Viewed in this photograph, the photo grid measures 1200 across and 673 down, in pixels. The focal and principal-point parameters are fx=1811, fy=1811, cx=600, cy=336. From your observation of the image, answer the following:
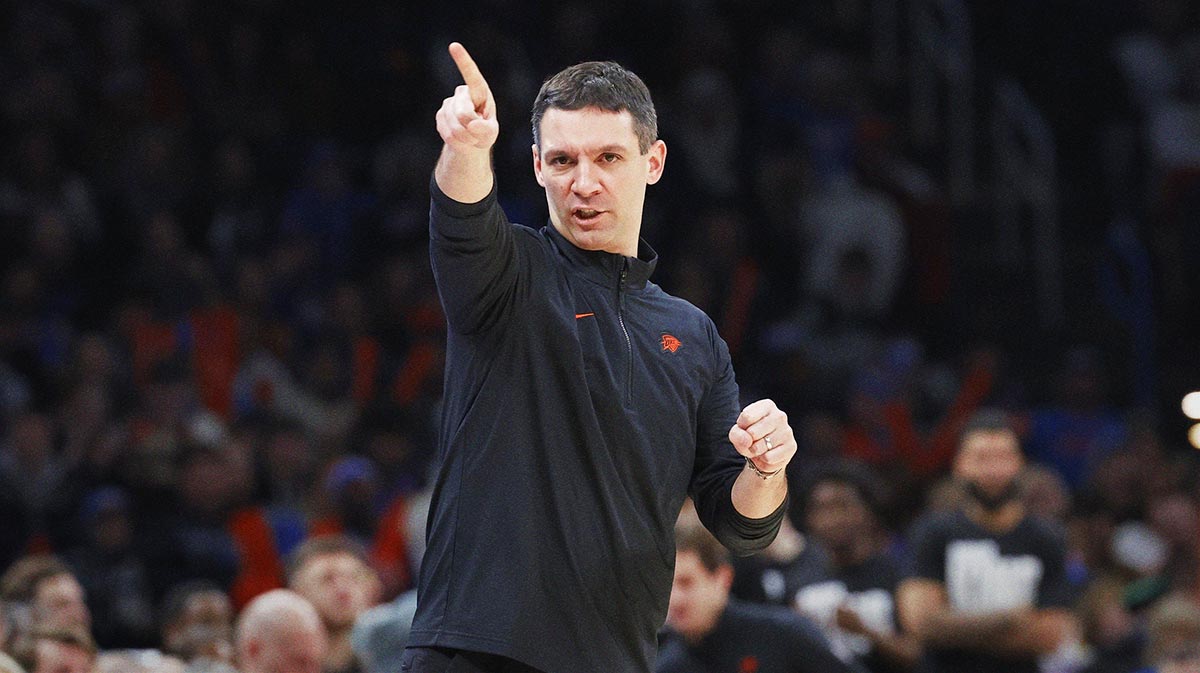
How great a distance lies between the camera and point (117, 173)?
11734 millimetres

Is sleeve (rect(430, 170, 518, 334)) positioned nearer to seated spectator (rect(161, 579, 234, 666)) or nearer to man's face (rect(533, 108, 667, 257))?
man's face (rect(533, 108, 667, 257))

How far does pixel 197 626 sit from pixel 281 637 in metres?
0.90

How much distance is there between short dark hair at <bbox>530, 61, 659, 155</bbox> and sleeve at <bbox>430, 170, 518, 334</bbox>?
0.97ft

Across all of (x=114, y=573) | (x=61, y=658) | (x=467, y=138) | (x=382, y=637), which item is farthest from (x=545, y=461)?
(x=114, y=573)

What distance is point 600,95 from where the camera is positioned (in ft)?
10.8

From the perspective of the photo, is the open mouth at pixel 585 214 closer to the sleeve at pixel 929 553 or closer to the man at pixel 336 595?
the man at pixel 336 595

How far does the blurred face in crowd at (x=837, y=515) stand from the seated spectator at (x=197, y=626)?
2599 mm

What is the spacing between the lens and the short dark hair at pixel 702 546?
6.04m

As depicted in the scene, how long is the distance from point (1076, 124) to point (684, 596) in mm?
7864

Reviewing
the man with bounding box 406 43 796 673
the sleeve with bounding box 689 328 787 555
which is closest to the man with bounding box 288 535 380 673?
the sleeve with bounding box 689 328 787 555

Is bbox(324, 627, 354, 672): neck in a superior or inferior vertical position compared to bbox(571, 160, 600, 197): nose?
inferior

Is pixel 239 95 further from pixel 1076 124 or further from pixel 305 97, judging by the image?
pixel 1076 124

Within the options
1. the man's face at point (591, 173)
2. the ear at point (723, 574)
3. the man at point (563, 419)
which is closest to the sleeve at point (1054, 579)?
the ear at point (723, 574)

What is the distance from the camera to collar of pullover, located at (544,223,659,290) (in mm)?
3359
